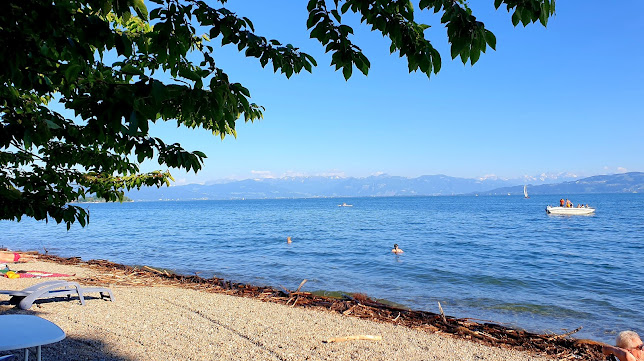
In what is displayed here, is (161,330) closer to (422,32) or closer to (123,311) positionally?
(123,311)

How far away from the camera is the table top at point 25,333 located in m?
3.52

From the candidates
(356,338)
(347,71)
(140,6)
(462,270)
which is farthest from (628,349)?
(462,270)

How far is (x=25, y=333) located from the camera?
3.84 m

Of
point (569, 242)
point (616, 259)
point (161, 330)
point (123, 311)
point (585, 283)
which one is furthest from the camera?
point (569, 242)

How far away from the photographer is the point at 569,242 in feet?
98.6

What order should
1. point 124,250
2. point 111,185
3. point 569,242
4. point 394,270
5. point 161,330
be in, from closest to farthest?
1. point 111,185
2. point 161,330
3. point 394,270
4. point 124,250
5. point 569,242

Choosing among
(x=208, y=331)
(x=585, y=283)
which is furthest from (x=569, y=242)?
(x=208, y=331)

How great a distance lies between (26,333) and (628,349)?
7.96 meters

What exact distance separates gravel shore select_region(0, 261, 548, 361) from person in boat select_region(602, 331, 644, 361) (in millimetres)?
1588

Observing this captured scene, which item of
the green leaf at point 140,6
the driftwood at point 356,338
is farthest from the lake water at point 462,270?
the green leaf at point 140,6

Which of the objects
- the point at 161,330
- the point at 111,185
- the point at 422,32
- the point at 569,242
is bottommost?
the point at 569,242

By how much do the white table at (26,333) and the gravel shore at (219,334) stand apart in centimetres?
153

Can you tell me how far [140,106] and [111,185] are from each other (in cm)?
494

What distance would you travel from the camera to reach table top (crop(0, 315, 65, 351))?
3.52 meters
